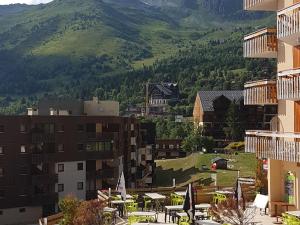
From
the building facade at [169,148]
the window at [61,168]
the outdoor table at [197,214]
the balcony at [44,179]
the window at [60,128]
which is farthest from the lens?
the building facade at [169,148]

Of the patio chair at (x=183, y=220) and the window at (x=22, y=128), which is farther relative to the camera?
the window at (x=22, y=128)

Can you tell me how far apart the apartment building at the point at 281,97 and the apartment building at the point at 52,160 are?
43.7 m

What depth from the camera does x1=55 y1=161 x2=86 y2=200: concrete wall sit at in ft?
240

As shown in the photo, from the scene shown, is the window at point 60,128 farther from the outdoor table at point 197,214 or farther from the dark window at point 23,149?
the outdoor table at point 197,214

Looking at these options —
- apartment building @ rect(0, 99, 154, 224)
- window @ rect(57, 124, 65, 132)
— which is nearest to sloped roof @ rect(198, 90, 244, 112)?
apartment building @ rect(0, 99, 154, 224)

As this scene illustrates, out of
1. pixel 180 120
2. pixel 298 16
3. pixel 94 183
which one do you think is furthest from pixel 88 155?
pixel 180 120

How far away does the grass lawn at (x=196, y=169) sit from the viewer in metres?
78.9

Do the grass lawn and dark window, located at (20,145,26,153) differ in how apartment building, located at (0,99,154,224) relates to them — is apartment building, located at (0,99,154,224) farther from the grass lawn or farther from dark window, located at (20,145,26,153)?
the grass lawn

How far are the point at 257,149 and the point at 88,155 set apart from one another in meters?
48.7

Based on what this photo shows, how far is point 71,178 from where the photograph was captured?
74.0m

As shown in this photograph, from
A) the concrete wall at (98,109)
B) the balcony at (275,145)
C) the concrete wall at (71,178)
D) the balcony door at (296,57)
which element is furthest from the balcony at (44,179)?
the balcony door at (296,57)

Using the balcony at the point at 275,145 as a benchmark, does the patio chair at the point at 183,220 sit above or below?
below

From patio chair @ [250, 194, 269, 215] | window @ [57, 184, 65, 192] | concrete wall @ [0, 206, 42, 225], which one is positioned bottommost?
concrete wall @ [0, 206, 42, 225]

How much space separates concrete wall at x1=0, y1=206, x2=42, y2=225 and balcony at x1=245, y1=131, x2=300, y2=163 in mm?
45103
